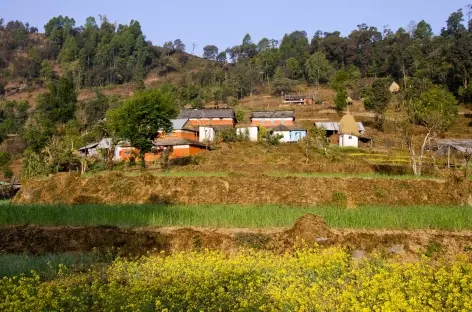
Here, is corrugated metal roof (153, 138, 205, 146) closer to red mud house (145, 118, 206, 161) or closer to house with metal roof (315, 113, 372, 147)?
red mud house (145, 118, 206, 161)

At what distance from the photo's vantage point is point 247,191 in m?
23.0

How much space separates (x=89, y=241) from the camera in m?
13.3

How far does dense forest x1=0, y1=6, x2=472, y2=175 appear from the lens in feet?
207

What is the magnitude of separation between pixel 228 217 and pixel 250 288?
7.44m

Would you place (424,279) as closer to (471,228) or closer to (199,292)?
(199,292)

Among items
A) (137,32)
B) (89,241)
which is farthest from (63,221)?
(137,32)

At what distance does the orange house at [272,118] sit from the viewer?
59.5 metres

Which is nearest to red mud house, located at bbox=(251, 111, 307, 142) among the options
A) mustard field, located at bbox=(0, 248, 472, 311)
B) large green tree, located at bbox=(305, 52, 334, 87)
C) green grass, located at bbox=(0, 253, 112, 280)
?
large green tree, located at bbox=(305, 52, 334, 87)

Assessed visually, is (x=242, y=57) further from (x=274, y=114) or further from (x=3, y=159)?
(x=3, y=159)

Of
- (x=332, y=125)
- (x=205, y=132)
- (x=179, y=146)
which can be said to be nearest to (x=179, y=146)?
(x=179, y=146)

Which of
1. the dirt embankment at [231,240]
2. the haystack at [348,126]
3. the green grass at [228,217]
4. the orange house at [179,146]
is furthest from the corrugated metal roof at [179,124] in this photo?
the dirt embankment at [231,240]

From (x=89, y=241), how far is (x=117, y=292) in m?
6.40

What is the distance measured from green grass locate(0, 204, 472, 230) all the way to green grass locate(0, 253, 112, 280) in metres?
3.84

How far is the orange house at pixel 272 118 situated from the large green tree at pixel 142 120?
76.1 feet
